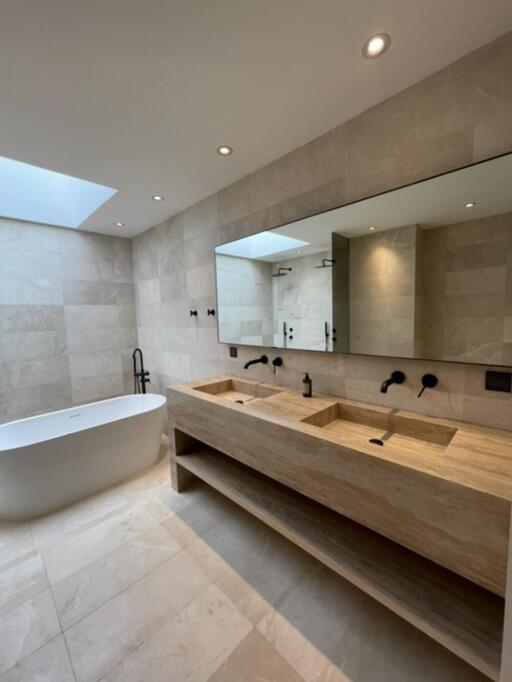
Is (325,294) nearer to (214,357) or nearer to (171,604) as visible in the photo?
(214,357)

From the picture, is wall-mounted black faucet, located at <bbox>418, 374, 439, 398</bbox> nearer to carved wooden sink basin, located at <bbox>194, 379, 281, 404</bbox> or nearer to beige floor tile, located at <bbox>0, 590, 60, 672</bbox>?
carved wooden sink basin, located at <bbox>194, 379, 281, 404</bbox>

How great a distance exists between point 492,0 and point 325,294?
1.30 metres

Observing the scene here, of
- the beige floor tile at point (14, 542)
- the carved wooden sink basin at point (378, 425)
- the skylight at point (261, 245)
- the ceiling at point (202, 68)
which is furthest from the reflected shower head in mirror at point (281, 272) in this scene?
the beige floor tile at point (14, 542)

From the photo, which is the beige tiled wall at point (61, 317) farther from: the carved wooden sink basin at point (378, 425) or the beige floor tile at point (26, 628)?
the carved wooden sink basin at point (378, 425)

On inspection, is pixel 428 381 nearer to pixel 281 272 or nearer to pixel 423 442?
pixel 423 442

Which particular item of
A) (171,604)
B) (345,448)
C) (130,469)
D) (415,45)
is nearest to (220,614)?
(171,604)

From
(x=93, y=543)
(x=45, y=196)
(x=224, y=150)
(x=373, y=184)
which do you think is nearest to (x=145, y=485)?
(x=93, y=543)

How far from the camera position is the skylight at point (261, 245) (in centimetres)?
201

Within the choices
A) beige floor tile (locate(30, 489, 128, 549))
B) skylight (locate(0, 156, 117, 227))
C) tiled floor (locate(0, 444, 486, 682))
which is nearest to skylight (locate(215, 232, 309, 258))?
skylight (locate(0, 156, 117, 227))

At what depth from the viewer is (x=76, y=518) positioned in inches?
83.2

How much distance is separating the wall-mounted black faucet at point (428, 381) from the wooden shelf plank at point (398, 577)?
78 cm

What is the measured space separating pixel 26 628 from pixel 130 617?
0.49m

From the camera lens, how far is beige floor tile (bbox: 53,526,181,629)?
4.77 feet

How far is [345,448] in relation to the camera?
3.86 ft
